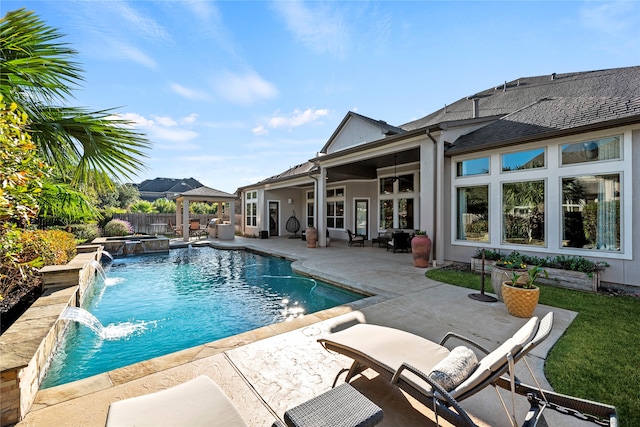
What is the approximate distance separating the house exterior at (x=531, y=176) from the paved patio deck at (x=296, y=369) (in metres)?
2.89

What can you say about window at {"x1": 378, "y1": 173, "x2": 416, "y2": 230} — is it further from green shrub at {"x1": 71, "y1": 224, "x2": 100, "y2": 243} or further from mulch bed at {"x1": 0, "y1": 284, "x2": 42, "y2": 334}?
green shrub at {"x1": 71, "y1": 224, "x2": 100, "y2": 243}

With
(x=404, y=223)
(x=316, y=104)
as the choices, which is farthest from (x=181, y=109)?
Answer: (x=404, y=223)

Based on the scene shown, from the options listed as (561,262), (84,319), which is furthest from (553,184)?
(84,319)

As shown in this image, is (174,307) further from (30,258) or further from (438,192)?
(438,192)

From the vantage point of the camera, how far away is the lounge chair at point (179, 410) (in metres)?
1.51

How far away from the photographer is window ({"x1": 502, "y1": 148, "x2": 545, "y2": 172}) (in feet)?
22.1

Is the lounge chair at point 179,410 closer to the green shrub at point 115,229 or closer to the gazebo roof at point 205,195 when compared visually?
the gazebo roof at point 205,195

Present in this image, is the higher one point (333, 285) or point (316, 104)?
point (316, 104)

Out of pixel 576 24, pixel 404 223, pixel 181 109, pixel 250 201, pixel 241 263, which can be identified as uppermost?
pixel 576 24

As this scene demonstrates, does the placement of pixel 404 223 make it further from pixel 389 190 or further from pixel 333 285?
pixel 333 285

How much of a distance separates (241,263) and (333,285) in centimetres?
464

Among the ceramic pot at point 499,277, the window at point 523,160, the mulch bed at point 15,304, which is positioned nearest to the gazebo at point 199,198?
the mulch bed at point 15,304

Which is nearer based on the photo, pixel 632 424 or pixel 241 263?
pixel 632 424

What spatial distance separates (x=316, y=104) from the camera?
43.8ft
